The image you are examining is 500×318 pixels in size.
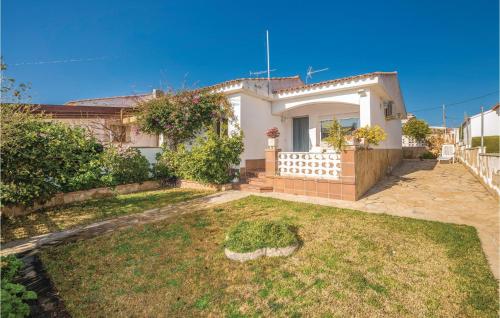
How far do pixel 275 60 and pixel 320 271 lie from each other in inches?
519

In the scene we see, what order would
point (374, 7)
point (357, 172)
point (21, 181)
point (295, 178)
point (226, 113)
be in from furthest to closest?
point (374, 7) → point (226, 113) → point (295, 178) → point (357, 172) → point (21, 181)

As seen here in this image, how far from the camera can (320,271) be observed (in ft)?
12.1

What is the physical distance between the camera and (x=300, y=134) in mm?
14578

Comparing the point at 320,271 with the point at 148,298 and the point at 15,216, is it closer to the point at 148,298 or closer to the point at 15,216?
the point at 148,298

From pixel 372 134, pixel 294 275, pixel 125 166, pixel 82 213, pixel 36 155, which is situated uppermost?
pixel 372 134

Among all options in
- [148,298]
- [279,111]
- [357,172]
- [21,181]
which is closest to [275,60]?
[279,111]

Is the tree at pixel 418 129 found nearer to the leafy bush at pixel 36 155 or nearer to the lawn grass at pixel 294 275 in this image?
the lawn grass at pixel 294 275

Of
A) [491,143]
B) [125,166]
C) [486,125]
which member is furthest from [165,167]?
[486,125]

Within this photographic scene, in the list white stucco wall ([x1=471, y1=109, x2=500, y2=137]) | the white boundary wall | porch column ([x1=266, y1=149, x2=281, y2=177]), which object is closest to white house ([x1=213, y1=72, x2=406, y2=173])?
porch column ([x1=266, y1=149, x2=281, y2=177])

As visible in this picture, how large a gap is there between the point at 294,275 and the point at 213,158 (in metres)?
7.00

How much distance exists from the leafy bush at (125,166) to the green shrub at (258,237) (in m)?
7.06

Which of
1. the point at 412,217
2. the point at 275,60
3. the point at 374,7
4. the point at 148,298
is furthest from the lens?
the point at 374,7

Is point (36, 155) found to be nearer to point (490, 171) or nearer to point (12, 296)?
point (12, 296)

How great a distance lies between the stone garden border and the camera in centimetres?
415
